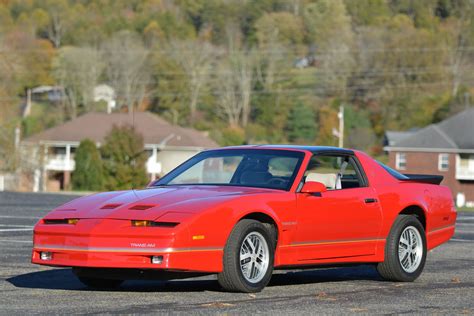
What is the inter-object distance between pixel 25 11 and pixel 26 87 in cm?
3594

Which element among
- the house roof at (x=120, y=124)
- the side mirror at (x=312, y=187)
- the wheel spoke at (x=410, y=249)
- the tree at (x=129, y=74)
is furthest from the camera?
the tree at (x=129, y=74)

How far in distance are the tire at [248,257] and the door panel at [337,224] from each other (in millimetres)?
498

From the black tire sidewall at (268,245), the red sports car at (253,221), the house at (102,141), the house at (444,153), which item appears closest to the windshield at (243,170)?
the red sports car at (253,221)

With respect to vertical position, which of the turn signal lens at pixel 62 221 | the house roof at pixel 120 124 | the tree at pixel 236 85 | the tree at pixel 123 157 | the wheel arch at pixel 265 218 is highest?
the tree at pixel 236 85

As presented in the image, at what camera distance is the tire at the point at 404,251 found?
1291cm

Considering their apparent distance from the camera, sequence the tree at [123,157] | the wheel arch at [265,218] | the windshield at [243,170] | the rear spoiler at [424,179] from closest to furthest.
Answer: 1. the wheel arch at [265,218]
2. the windshield at [243,170]
3. the rear spoiler at [424,179]
4. the tree at [123,157]

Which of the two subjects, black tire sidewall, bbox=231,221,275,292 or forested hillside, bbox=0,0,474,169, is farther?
forested hillside, bbox=0,0,474,169

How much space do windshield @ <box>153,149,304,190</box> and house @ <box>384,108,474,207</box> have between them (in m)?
77.2

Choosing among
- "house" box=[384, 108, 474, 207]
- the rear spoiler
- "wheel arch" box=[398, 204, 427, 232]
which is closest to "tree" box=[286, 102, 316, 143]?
"house" box=[384, 108, 474, 207]

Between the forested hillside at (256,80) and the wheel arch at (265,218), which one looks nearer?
the wheel arch at (265,218)

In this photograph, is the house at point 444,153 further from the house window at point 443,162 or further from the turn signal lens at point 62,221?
the turn signal lens at point 62,221

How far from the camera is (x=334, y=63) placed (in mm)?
136250

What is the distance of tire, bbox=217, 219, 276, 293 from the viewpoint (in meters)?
11.0

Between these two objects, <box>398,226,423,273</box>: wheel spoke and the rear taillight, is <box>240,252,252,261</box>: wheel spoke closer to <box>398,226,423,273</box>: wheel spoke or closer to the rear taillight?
the rear taillight
